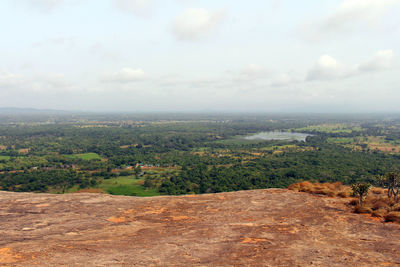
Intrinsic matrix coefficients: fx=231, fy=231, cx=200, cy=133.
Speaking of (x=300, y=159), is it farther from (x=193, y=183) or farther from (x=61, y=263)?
(x=61, y=263)

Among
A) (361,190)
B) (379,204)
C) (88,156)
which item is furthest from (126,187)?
(379,204)

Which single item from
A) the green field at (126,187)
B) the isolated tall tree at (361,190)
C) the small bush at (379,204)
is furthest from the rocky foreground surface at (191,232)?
the green field at (126,187)

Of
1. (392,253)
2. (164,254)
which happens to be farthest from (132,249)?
(392,253)

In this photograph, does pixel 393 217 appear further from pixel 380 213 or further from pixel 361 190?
pixel 361 190

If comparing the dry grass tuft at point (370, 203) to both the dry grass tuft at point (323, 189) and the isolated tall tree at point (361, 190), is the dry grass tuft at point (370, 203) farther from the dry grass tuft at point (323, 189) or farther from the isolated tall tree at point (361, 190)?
the isolated tall tree at point (361, 190)

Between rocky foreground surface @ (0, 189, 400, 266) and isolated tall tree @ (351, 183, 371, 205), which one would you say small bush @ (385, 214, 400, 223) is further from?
isolated tall tree @ (351, 183, 371, 205)

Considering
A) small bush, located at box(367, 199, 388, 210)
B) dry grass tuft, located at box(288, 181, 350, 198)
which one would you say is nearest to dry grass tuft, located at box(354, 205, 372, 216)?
small bush, located at box(367, 199, 388, 210)

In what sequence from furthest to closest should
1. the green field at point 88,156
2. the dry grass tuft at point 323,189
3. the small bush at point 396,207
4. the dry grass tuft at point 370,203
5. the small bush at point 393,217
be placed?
the green field at point 88,156, the dry grass tuft at point 323,189, the small bush at point 396,207, the dry grass tuft at point 370,203, the small bush at point 393,217
